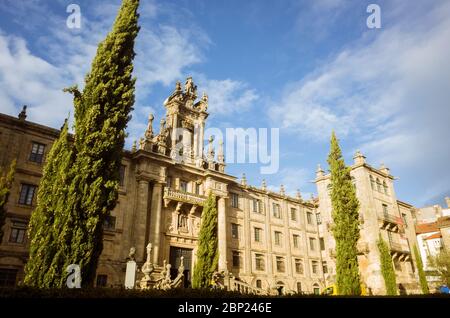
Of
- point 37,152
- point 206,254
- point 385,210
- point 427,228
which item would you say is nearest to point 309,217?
point 385,210

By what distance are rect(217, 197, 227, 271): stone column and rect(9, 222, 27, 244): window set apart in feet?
54.4

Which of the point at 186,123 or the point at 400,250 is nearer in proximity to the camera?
the point at 186,123

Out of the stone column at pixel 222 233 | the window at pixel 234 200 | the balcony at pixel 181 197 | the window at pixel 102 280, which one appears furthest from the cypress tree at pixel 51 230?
the window at pixel 234 200

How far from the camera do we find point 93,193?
14570 mm

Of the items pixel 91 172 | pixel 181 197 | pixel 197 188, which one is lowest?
pixel 91 172

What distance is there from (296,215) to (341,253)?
17126mm

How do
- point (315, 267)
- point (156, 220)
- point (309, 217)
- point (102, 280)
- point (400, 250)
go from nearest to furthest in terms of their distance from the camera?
point (102, 280), point (156, 220), point (400, 250), point (315, 267), point (309, 217)

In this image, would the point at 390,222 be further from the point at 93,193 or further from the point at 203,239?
the point at 93,193

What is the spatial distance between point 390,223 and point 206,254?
27.9 m

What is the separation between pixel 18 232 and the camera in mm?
22922

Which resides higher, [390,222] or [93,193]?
[390,222]

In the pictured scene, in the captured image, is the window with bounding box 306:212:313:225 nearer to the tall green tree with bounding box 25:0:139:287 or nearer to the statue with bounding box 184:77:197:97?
the statue with bounding box 184:77:197:97

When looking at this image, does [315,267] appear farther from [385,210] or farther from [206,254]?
[206,254]
